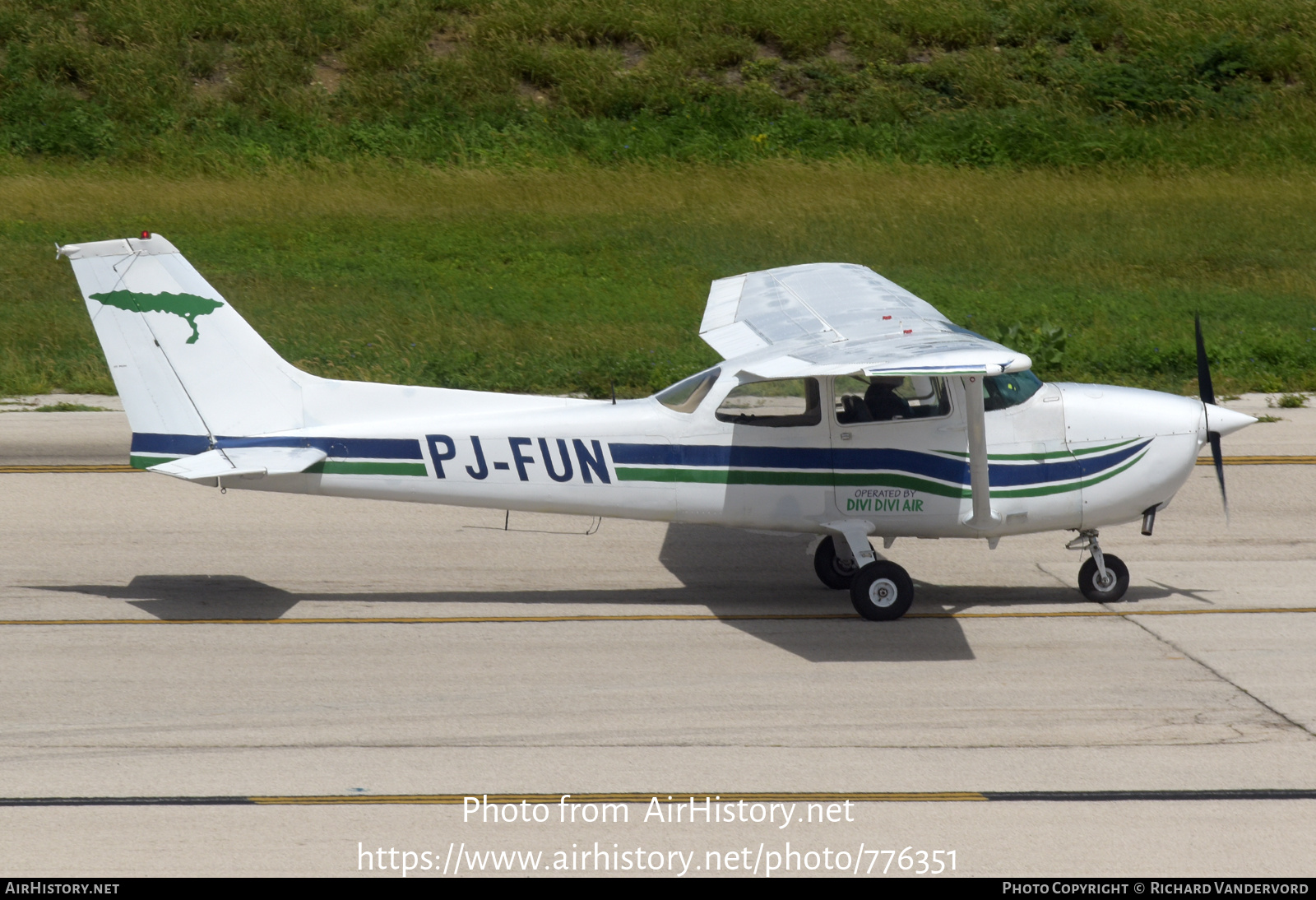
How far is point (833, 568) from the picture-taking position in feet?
38.3

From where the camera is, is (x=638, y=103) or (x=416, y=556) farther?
(x=638, y=103)

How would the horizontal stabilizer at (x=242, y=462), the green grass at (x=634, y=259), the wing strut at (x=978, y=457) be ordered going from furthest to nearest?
the green grass at (x=634, y=259) < the wing strut at (x=978, y=457) < the horizontal stabilizer at (x=242, y=462)

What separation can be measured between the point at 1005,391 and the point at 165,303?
6.73m

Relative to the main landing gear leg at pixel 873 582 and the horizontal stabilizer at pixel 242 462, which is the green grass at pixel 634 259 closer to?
the main landing gear leg at pixel 873 582

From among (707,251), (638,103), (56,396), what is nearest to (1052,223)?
(707,251)

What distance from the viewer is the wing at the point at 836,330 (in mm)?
9414

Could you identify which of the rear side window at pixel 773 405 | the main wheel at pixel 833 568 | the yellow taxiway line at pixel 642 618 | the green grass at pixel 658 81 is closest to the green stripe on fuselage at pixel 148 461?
the yellow taxiway line at pixel 642 618

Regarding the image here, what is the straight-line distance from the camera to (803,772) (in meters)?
8.20

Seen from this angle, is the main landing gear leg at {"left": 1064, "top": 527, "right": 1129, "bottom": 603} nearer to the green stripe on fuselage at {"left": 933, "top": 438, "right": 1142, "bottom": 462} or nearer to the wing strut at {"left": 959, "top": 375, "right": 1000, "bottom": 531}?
the green stripe on fuselage at {"left": 933, "top": 438, "right": 1142, "bottom": 462}

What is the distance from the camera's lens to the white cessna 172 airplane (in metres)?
10.6

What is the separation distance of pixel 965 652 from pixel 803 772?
256cm

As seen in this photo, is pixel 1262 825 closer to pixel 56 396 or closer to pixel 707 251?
pixel 56 396

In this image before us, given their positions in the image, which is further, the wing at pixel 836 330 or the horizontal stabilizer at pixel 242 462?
the horizontal stabilizer at pixel 242 462

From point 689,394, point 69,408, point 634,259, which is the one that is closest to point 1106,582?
point 689,394
